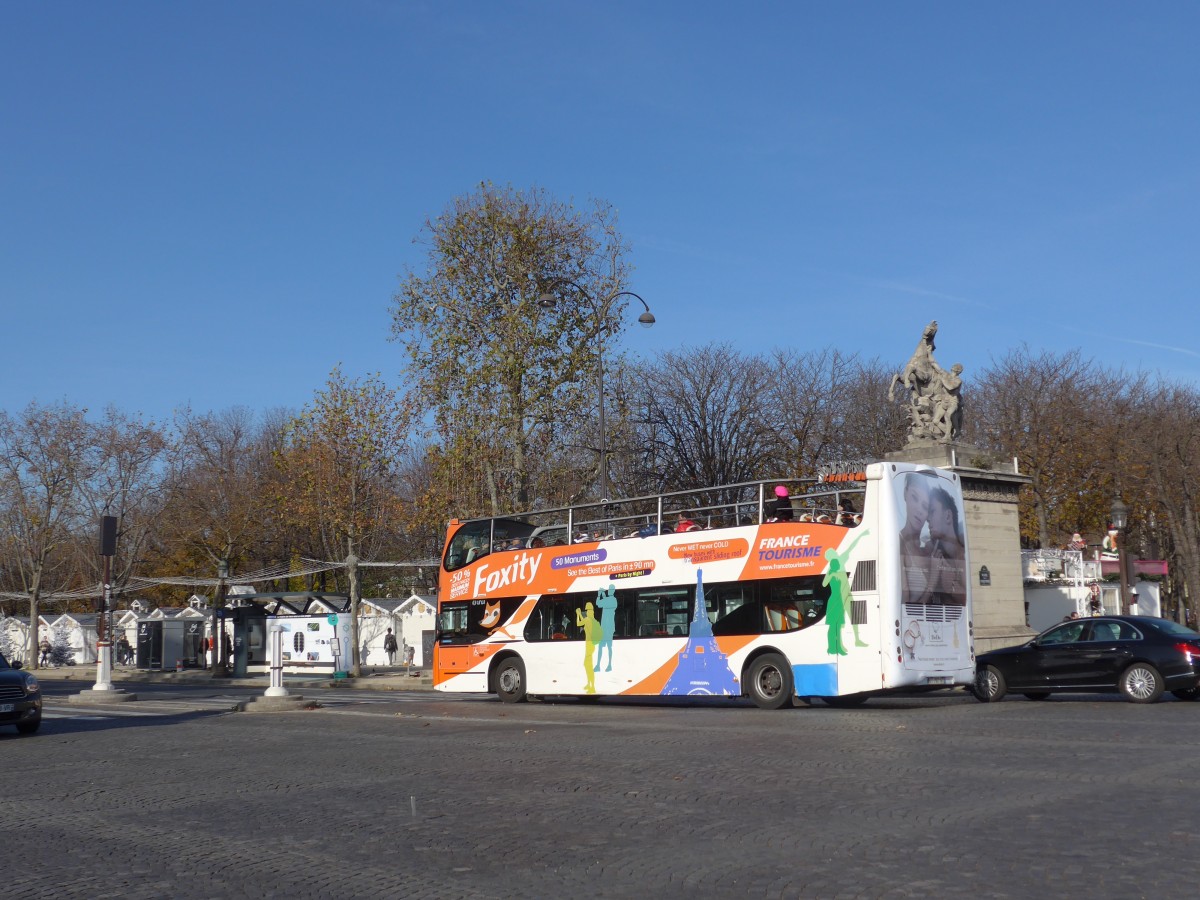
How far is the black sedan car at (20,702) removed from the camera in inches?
699

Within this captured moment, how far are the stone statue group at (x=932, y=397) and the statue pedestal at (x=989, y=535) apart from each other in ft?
1.36

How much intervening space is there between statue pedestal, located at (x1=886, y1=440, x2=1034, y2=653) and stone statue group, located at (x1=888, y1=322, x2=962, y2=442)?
16.3 inches

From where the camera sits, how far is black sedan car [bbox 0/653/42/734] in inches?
699

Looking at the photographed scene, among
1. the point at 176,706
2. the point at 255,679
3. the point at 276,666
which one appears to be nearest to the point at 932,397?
the point at 276,666

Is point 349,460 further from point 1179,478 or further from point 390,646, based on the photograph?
point 1179,478

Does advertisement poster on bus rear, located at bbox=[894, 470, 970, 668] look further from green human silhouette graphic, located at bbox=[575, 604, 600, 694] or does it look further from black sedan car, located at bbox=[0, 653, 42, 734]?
black sedan car, located at bbox=[0, 653, 42, 734]

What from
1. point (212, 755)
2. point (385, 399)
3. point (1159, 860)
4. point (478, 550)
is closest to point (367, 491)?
point (385, 399)

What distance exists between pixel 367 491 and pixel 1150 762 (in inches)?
1368

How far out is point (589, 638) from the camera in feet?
75.3

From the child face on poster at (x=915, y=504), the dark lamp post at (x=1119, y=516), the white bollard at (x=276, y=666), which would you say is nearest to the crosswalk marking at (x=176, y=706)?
the white bollard at (x=276, y=666)

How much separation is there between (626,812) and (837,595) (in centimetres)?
1086

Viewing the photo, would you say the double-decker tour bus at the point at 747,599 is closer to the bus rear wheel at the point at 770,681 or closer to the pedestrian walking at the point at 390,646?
the bus rear wheel at the point at 770,681

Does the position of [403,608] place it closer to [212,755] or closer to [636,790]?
[212,755]

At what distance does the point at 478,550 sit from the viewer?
25484 mm
